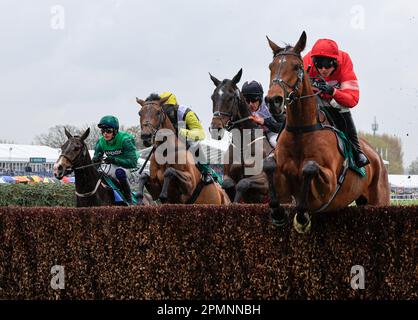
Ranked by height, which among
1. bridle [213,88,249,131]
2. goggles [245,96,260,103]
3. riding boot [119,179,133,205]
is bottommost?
riding boot [119,179,133,205]

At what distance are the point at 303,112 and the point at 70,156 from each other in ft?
14.1

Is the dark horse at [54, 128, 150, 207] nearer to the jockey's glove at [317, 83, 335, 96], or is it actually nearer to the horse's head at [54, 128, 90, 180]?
the horse's head at [54, 128, 90, 180]

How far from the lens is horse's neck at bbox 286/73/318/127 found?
5.91m

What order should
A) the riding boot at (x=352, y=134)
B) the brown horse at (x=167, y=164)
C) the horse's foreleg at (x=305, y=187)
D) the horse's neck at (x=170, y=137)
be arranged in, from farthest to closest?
the horse's neck at (x=170, y=137)
the brown horse at (x=167, y=164)
the riding boot at (x=352, y=134)
the horse's foreleg at (x=305, y=187)

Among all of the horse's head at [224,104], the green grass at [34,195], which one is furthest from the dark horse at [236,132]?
the green grass at [34,195]

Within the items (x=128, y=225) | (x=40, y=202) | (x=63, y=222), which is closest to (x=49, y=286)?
(x=63, y=222)

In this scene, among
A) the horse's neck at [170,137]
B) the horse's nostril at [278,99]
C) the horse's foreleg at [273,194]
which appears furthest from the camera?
the horse's neck at [170,137]

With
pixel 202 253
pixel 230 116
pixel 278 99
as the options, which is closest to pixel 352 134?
pixel 278 99

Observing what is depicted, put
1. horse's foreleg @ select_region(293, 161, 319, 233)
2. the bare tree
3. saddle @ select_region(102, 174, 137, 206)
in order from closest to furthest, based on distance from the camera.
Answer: horse's foreleg @ select_region(293, 161, 319, 233)
saddle @ select_region(102, 174, 137, 206)
the bare tree

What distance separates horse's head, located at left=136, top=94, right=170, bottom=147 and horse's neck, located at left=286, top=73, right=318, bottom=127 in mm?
2924

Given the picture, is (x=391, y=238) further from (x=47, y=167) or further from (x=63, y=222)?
(x=47, y=167)

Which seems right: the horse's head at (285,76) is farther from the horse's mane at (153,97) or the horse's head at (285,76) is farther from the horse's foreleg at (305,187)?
the horse's mane at (153,97)

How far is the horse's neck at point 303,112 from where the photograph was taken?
5.91 meters

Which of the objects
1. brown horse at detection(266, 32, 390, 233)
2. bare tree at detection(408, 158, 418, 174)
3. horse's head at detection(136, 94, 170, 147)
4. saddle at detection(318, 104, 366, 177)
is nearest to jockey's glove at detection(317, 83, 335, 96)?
saddle at detection(318, 104, 366, 177)
